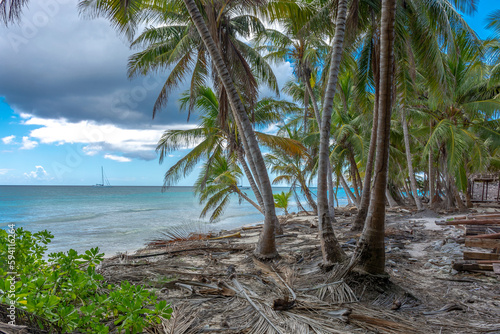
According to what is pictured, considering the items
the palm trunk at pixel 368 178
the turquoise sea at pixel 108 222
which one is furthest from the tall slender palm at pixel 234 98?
the turquoise sea at pixel 108 222

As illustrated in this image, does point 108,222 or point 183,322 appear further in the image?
point 108,222

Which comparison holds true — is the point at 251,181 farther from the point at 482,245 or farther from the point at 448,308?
the point at 448,308

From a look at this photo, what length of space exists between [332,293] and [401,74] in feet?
26.6

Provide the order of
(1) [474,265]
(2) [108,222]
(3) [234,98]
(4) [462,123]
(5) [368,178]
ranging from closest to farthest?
(1) [474,265]
(3) [234,98]
(5) [368,178]
(4) [462,123]
(2) [108,222]

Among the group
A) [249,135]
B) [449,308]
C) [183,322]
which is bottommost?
[449,308]

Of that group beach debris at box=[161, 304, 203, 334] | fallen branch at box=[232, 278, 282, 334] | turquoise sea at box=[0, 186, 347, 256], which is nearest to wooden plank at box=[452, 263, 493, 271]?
fallen branch at box=[232, 278, 282, 334]

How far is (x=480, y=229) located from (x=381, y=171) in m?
4.80

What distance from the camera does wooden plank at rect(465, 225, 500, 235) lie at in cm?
671

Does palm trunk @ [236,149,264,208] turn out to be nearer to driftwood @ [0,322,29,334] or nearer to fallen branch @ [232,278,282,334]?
fallen branch @ [232,278,282,334]

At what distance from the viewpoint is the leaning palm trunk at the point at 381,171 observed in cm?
405

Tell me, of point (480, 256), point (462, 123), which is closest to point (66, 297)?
point (480, 256)

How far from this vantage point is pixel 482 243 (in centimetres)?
603

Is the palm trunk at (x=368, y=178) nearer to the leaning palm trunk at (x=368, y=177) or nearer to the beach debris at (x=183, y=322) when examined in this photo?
the leaning palm trunk at (x=368, y=177)

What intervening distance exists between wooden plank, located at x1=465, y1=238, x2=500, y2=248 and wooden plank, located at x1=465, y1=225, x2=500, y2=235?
864 mm
